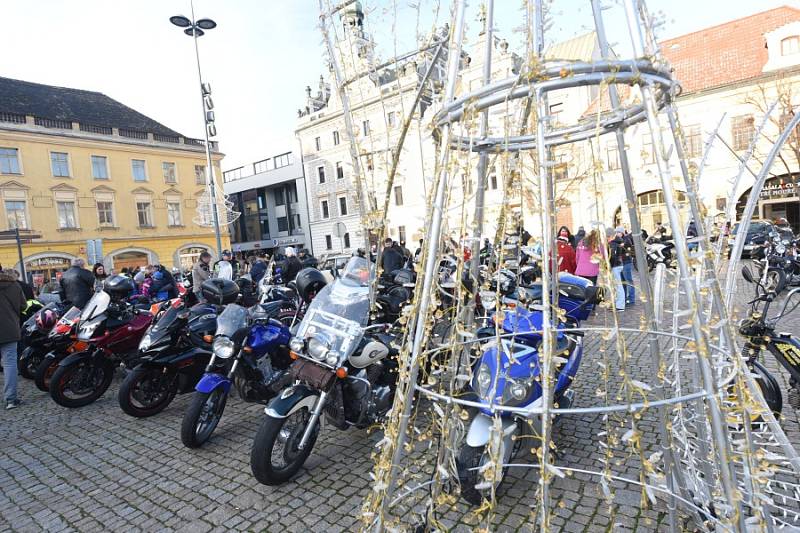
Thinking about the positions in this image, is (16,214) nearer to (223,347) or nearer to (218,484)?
(223,347)

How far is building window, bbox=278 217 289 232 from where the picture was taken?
46.5 m

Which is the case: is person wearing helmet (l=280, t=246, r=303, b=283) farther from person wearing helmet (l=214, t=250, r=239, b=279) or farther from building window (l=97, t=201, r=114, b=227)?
building window (l=97, t=201, r=114, b=227)

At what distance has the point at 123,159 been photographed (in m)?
31.7

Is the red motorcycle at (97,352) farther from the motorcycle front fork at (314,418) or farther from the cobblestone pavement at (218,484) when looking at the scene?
the motorcycle front fork at (314,418)

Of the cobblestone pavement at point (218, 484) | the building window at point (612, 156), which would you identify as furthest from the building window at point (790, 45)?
the cobblestone pavement at point (218, 484)

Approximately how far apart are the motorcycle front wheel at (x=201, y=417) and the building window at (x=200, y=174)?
35.2 meters

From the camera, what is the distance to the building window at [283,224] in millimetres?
46531

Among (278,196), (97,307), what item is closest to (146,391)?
(97,307)

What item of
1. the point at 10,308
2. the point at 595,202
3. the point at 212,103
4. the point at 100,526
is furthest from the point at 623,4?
the point at 212,103

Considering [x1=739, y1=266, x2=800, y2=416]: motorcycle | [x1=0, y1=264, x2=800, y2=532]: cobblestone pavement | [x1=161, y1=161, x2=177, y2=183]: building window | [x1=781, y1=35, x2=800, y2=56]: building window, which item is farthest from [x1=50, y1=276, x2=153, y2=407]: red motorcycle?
[x1=161, y1=161, x2=177, y2=183]: building window

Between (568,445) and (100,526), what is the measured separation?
3328 millimetres

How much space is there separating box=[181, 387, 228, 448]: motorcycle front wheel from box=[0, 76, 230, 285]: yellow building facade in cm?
2673

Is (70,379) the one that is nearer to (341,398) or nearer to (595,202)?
(341,398)

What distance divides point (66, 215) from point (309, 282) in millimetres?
31874
